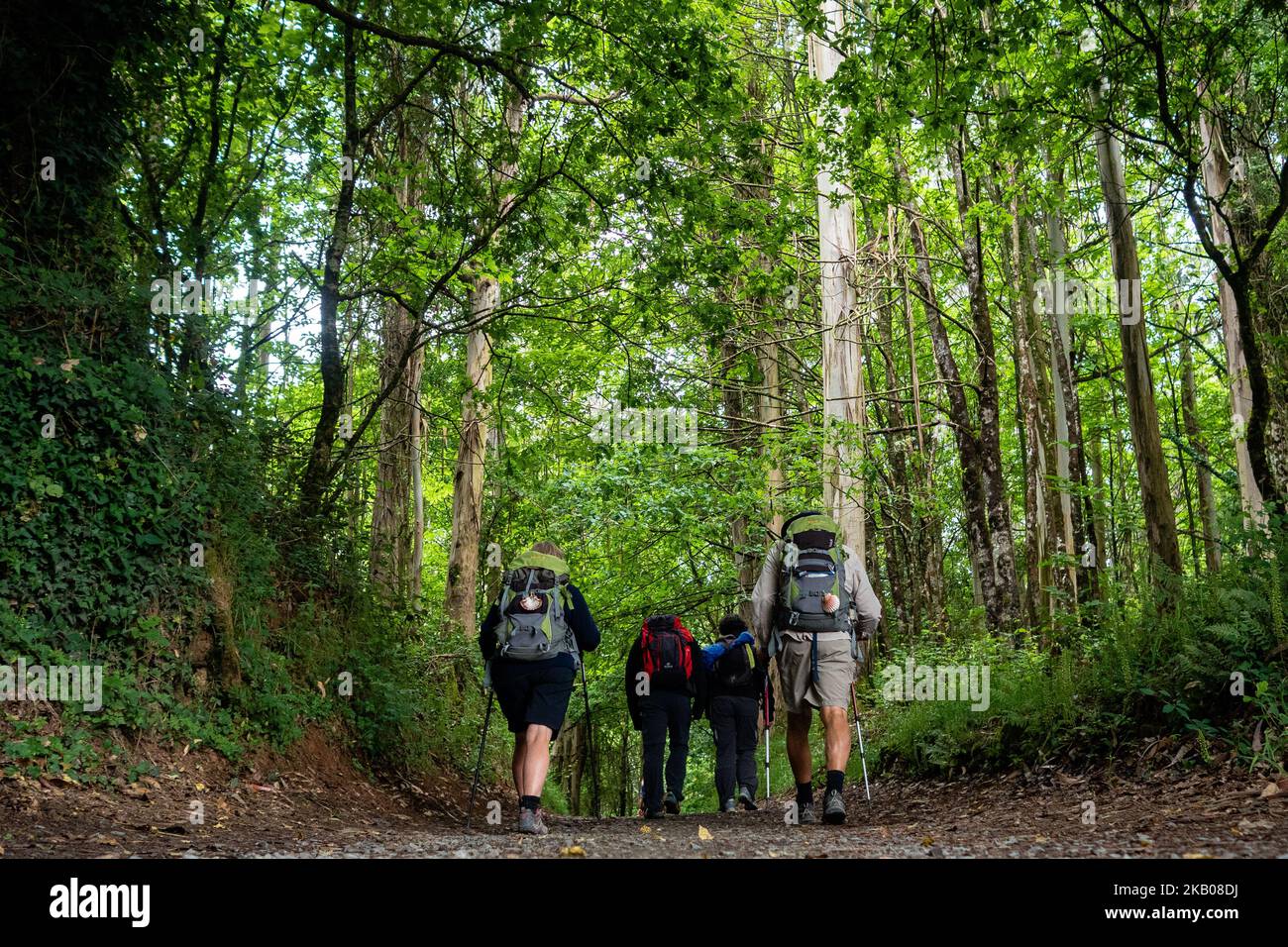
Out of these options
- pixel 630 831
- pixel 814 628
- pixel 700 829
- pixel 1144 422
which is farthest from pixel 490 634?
pixel 1144 422

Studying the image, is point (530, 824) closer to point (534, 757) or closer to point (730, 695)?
point (534, 757)

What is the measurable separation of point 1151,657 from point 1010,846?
3.05 meters

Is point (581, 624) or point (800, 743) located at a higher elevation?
point (581, 624)

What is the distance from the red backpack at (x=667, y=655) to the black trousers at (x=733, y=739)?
697mm

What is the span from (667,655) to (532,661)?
10.0 ft

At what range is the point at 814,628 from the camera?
713cm

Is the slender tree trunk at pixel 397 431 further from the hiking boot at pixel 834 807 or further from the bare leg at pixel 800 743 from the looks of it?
the hiking boot at pixel 834 807

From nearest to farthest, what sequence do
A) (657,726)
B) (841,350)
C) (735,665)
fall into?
(657,726) → (735,665) → (841,350)

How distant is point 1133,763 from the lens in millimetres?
6910

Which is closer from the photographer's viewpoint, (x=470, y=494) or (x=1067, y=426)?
(x=1067, y=426)

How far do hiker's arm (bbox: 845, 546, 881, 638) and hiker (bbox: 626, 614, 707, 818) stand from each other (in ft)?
9.83

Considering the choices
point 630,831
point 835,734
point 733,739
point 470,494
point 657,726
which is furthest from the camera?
point 470,494

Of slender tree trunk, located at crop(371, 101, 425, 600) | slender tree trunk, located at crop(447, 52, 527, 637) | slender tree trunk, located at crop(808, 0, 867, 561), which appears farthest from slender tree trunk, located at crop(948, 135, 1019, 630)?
slender tree trunk, located at crop(371, 101, 425, 600)
